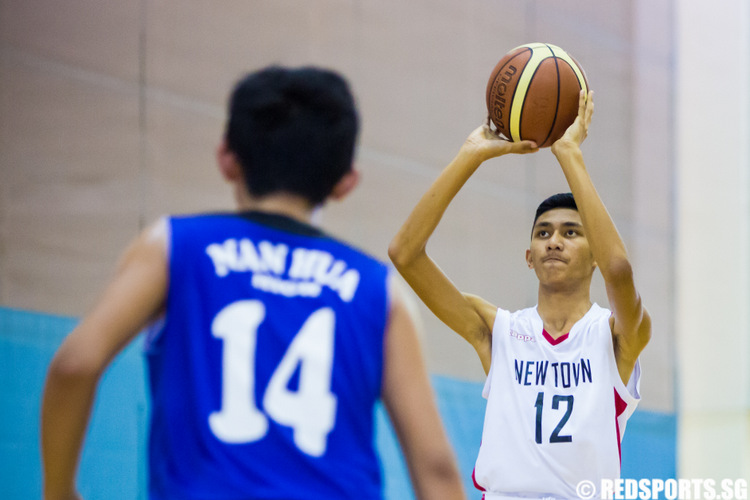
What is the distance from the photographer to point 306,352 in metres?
1.84

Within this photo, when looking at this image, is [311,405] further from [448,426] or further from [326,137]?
[448,426]

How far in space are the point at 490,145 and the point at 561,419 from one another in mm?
1068

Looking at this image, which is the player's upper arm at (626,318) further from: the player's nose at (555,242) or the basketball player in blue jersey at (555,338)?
the player's nose at (555,242)

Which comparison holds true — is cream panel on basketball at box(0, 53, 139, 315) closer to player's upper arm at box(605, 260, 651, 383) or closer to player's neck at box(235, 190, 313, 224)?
player's upper arm at box(605, 260, 651, 383)

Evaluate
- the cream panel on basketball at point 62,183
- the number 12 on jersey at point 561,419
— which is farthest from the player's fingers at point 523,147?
the cream panel on basketball at point 62,183

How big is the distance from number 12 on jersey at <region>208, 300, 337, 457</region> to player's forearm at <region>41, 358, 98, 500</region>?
0.73 feet

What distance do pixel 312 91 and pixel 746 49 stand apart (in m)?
11.2

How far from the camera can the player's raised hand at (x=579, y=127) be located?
12.5 feet

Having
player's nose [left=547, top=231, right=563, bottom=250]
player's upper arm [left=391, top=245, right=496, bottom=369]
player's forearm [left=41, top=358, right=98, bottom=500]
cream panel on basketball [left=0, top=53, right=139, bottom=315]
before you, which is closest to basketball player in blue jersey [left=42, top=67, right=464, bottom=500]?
player's forearm [left=41, top=358, right=98, bottom=500]

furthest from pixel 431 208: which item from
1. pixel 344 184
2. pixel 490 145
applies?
pixel 344 184

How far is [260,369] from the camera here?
5.95 ft

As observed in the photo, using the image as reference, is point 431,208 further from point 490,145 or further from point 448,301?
point 448,301

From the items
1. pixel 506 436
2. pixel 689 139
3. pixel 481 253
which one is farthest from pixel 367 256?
pixel 689 139

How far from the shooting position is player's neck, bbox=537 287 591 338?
162 inches
